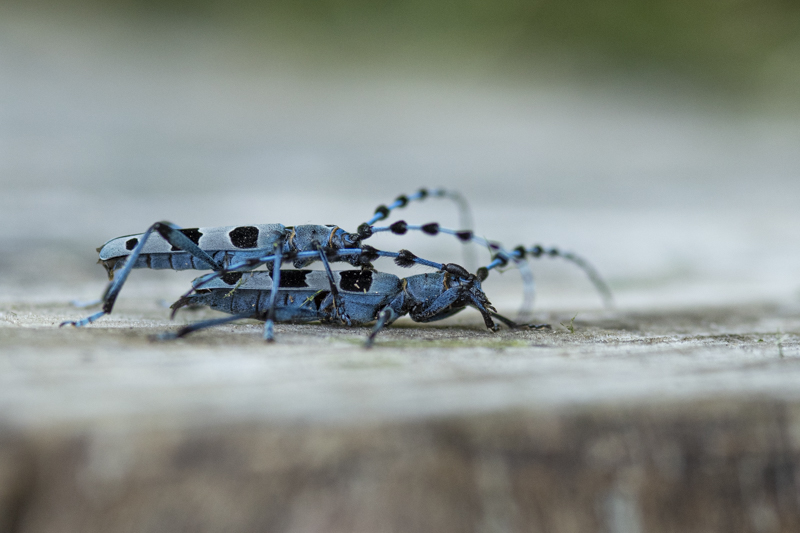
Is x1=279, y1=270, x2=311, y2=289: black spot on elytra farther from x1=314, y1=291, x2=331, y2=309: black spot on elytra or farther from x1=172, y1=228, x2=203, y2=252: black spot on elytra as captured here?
x1=172, y1=228, x2=203, y2=252: black spot on elytra

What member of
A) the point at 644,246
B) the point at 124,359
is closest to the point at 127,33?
the point at 644,246

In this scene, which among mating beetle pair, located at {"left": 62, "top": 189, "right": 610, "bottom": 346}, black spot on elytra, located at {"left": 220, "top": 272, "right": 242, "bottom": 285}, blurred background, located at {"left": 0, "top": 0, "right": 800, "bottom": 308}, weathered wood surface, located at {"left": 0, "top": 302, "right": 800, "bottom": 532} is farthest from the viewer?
blurred background, located at {"left": 0, "top": 0, "right": 800, "bottom": 308}

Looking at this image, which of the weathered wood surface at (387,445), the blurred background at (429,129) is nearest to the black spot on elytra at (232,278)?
the weathered wood surface at (387,445)

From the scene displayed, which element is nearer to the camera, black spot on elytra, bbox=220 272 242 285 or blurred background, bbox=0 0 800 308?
black spot on elytra, bbox=220 272 242 285

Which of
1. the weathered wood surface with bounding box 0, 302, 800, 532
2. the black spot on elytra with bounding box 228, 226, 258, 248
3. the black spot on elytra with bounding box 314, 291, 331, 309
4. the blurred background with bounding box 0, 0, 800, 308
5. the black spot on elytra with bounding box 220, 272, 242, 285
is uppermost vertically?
the blurred background with bounding box 0, 0, 800, 308

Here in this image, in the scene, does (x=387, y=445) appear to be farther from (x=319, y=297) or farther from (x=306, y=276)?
(x=306, y=276)

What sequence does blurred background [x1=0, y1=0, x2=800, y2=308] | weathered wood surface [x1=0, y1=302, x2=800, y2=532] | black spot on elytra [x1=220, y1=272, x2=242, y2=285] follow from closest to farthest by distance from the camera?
weathered wood surface [x1=0, y1=302, x2=800, y2=532] < black spot on elytra [x1=220, y1=272, x2=242, y2=285] < blurred background [x1=0, y1=0, x2=800, y2=308]

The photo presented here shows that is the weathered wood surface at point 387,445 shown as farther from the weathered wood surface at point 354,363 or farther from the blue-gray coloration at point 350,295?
the blue-gray coloration at point 350,295

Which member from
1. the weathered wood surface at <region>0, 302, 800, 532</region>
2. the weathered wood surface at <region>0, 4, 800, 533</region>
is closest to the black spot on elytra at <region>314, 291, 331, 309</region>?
the weathered wood surface at <region>0, 4, 800, 533</region>
